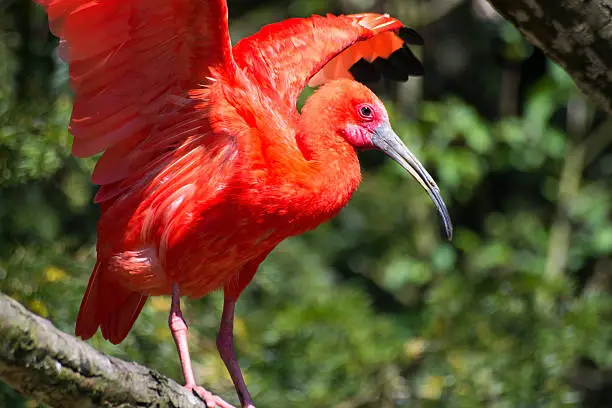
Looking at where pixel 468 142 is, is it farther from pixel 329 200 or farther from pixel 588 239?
pixel 329 200

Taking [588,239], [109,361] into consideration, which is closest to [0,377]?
[109,361]

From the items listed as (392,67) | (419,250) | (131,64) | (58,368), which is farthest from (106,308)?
(419,250)

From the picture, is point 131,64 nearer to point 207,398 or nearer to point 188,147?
point 188,147

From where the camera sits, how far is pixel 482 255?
23.4 ft

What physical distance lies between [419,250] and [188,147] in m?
3.49

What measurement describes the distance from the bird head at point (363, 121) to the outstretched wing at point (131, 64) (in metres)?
0.47

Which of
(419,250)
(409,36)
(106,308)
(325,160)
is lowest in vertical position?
(419,250)

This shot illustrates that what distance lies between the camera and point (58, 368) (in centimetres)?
279

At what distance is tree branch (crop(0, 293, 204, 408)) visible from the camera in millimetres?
2645

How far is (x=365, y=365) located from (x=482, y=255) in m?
1.30

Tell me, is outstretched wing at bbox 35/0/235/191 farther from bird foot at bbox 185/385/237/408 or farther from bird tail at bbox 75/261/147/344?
bird foot at bbox 185/385/237/408

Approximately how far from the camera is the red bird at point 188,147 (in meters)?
3.90

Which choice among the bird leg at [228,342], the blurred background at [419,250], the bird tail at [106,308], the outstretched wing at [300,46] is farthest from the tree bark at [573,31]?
the blurred background at [419,250]

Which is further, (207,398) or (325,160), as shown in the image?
(325,160)
